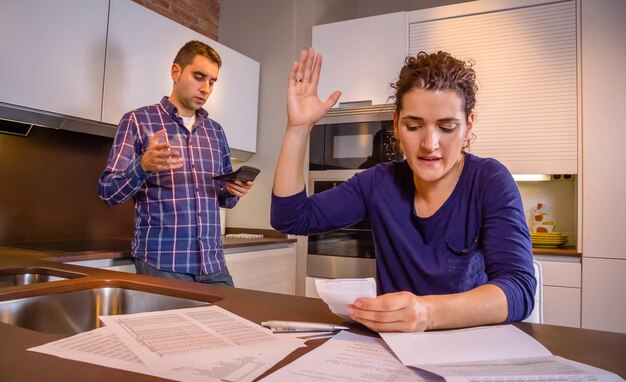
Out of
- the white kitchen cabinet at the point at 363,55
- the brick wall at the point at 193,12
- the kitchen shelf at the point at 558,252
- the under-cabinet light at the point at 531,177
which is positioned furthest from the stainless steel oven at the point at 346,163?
the brick wall at the point at 193,12

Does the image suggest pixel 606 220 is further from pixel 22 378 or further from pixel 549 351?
pixel 22 378

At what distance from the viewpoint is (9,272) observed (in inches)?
53.4

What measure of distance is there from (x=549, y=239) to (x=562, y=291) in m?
0.34

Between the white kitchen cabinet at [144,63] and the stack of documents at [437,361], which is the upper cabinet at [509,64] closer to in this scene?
the white kitchen cabinet at [144,63]

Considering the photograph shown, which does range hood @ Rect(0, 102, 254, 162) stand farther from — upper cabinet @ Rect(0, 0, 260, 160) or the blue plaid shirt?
the blue plaid shirt

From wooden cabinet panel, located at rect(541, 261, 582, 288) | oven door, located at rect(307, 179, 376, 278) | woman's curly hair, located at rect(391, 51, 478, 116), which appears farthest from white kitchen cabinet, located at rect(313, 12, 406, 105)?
woman's curly hair, located at rect(391, 51, 478, 116)

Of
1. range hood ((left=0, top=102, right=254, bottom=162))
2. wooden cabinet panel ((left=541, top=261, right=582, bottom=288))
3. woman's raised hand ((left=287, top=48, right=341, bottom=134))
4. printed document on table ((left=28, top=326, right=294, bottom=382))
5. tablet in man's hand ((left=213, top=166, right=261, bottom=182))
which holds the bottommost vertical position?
wooden cabinet panel ((left=541, top=261, right=582, bottom=288))

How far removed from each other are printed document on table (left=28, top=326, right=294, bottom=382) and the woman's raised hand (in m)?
0.54

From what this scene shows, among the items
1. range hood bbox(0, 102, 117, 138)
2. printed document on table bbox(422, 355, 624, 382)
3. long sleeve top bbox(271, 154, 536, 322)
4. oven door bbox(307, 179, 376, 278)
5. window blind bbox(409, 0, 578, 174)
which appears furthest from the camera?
oven door bbox(307, 179, 376, 278)

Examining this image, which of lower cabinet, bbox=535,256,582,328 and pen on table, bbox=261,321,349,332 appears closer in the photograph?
pen on table, bbox=261,321,349,332

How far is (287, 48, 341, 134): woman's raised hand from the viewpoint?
3.42 ft

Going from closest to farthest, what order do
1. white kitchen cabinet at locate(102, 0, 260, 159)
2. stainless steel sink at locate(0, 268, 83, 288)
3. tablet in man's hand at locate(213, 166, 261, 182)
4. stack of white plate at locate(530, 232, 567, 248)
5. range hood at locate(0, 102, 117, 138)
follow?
stainless steel sink at locate(0, 268, 83, 288) < tablet in man's hand at locate(213, 166, 261, 182) < range hood at locate(0, 102, 117, 138) < white kitchen cabinet at locate(102, 0, 260, 159) < stack of white plate at locate(530, 232, 567, 248)

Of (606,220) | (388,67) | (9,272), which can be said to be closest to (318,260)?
(388,67)

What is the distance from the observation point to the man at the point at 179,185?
176 centimetres
